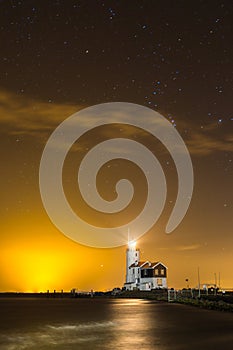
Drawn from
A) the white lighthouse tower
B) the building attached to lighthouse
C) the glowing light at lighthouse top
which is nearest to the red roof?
the building attached to lighthouse

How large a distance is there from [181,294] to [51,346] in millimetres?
67871

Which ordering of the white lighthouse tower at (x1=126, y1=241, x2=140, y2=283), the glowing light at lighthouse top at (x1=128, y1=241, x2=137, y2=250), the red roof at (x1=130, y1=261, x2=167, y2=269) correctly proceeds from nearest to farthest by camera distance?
the red roof at (x1=130, y1=261, x2=167, y2=269) < the white lighthouse tower at (x1=126, y1=241, x2=140, y2=283) < the glowing light at lighthouse top at (x1=128, y1=241, x2=137, y2=250)

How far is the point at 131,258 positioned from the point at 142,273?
912 centimetres

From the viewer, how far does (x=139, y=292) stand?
108 meters

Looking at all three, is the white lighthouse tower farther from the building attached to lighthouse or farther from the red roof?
the red roof

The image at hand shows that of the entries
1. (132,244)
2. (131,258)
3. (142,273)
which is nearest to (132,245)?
(132,244)

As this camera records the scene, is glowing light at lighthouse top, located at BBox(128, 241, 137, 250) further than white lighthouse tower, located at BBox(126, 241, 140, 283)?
Yes

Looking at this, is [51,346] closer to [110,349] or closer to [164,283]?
[110,349]

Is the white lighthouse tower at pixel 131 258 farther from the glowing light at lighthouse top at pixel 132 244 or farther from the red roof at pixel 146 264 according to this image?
the red roof at pixel 146 264

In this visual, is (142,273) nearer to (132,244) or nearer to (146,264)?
(146,264)

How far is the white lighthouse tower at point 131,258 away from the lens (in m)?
117

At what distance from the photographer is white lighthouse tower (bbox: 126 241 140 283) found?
11675cm

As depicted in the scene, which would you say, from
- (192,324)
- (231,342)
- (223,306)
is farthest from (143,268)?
(231,342)

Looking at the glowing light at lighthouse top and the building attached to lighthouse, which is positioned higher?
the glowing light at lighthouse top
